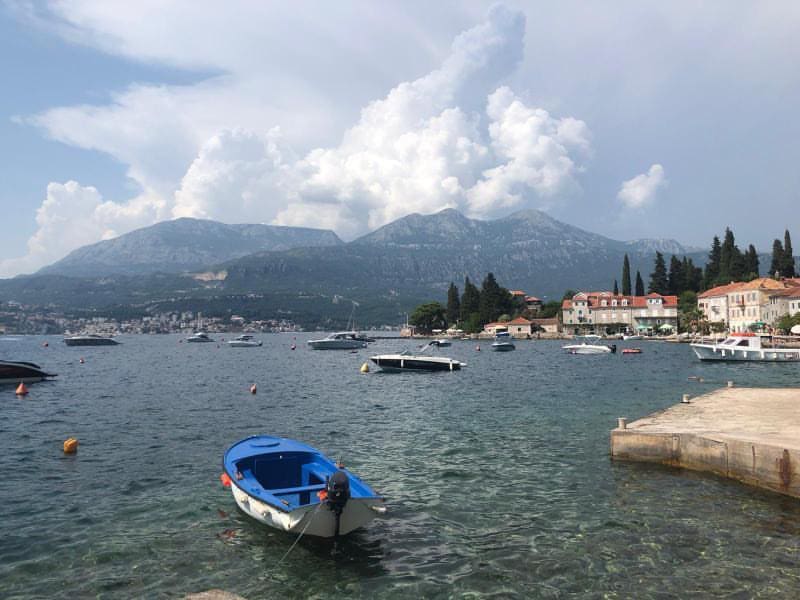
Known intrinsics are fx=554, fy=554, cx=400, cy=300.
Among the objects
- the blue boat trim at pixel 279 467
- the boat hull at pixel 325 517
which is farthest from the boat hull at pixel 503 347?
the boat hull at pixel 325 517

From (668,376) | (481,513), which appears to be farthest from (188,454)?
(668,376)

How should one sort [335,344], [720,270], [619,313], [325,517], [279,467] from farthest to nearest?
[619,313] < [720,270] < [335,344] < [279,467] < [325,517]

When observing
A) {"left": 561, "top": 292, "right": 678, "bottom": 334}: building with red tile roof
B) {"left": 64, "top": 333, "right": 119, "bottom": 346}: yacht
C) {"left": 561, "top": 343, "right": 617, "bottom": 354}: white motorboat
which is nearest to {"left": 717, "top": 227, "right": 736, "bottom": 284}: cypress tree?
{"left": 561, "top": 292, "right": 678, "bottom": 334}: building with red tile roof

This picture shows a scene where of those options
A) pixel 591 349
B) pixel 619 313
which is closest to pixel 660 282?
pixel 619 313

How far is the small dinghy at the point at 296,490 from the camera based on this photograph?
11688 mm

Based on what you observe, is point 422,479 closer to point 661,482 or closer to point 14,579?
point 661,482

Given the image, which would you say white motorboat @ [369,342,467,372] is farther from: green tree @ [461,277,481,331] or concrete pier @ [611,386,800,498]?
green tree @ [461,277,481,331]

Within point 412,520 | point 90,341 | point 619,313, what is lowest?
point 90,341

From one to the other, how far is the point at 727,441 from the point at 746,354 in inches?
2502

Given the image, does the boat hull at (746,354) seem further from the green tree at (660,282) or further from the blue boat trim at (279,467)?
the green tree at (660,282)

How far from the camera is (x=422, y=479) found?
1773cm

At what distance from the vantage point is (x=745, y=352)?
69.9 metres

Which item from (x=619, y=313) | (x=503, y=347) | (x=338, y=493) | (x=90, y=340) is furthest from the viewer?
(x=619, y=313)

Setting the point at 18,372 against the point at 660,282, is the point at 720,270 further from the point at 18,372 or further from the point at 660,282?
the point at 18,372
